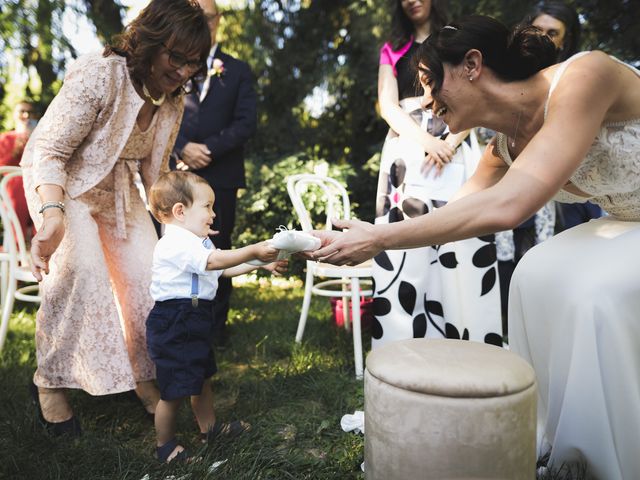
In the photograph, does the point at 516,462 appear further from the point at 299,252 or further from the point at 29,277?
the point at 29,277

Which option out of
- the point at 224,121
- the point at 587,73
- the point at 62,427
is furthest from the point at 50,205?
the point at 587,73

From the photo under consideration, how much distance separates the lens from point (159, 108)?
260 cm

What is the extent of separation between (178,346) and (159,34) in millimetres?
1233

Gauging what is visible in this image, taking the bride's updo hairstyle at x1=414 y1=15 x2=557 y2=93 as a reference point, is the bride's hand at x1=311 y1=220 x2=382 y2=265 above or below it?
below

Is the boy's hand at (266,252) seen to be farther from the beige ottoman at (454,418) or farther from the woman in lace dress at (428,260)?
the woman in lace dress at (428,260)

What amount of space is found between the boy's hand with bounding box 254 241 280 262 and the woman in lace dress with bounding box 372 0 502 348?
3.43 ft

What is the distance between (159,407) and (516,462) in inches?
54.6

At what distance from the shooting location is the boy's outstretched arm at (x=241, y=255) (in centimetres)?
195

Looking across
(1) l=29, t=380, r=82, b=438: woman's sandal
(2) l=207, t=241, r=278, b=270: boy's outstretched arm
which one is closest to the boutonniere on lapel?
(2) l=207, t=241, r=278, b=270: boy's outstretched arm

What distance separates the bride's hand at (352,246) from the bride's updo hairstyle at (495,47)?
596 millimetres

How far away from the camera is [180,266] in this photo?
2189mm

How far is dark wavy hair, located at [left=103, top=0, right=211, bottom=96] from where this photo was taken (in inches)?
89.4

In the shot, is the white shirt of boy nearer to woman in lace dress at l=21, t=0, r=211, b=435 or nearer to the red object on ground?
woman in lace dress at l=21, t=0, r=211, b=435

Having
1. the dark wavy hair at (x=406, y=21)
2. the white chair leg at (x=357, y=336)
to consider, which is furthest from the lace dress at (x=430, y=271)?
the dark wavy hair at (x=406, y=21)
